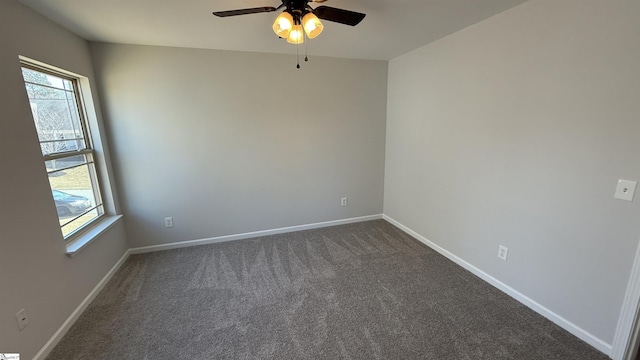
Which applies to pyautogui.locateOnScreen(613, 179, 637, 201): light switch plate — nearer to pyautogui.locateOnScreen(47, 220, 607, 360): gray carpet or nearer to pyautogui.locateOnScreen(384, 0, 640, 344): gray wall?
pyautogui.locateOnScreen(384, 0, 640, 344): gray wall

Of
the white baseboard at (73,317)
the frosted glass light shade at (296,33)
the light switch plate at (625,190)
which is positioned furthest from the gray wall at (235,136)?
the light switch plate at (625,190)

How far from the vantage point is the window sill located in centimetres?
201

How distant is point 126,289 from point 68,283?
0.50 metres

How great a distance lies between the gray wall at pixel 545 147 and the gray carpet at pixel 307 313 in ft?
1.29

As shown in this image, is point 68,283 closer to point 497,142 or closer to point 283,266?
point 283,266

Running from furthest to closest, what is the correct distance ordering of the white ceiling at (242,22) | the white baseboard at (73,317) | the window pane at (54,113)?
the window pane at (54,113) < the white ceiling at (242,22) < the white baseboard at (73,317)

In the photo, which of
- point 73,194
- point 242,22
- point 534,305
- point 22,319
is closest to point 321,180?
point 242,22

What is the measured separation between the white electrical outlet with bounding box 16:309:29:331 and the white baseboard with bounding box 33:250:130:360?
254mm

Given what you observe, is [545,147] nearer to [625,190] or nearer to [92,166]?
[625,190]

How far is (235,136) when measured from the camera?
308cm

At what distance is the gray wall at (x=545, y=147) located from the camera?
1.49 meters

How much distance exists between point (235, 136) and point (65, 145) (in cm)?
152

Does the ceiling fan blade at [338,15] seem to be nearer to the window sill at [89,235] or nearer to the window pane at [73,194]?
the window pane at [73,194]

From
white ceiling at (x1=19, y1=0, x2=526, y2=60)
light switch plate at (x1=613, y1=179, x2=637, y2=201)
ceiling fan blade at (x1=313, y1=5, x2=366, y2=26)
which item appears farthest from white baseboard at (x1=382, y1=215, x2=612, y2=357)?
ceiling fan blade at (x1=313, y1=5, x2=366, y2=26)
